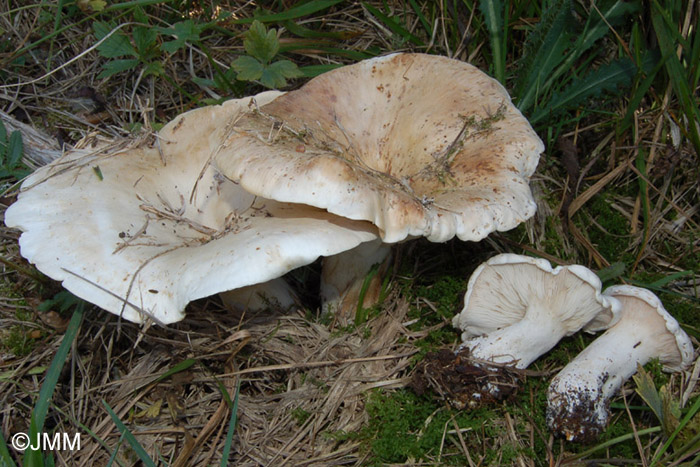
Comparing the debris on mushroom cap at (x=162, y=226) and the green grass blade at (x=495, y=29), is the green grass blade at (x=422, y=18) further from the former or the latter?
the debris on mushroom cap at (x=162, y=226)

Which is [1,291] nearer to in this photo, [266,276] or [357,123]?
[266,276]

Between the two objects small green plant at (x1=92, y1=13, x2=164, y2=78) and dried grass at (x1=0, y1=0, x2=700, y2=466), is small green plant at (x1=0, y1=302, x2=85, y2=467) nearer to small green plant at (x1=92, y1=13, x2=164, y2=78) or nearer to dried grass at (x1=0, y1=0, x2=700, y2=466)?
dried grass at (x1=0, y1=0, x2=700, y2=466)

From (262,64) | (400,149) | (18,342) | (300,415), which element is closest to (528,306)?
(400,149)

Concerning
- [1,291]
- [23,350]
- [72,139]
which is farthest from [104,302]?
[72,139]

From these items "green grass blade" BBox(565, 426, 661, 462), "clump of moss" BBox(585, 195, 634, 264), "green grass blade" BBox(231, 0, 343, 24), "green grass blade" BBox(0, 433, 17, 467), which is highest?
"green grass blade" BBox(231, 0, 343, 24)

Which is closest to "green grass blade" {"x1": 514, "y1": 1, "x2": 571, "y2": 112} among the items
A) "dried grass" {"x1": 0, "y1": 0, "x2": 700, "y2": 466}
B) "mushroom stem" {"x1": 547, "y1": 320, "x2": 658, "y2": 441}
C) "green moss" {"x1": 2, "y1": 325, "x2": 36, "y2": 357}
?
"dried grass" {"x1": 0, "y1": 0, "x2": 700, "y2": 466}

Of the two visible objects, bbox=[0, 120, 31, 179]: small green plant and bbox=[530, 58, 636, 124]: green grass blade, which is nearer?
bbox=[0, 120, 31, 179]: small green plant

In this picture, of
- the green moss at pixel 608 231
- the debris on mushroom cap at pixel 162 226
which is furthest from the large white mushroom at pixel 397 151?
the green moss at pixel 608 231
